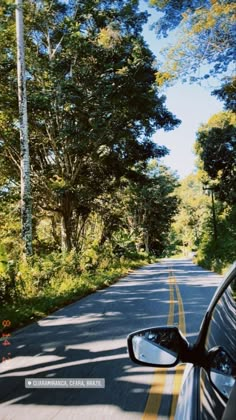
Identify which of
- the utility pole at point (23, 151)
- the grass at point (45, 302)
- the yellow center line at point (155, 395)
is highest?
the utility pole at point (23, 151)

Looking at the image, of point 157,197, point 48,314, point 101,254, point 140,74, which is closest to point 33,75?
point 140,74

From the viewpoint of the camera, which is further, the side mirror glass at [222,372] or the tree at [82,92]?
the tree at [82,92]

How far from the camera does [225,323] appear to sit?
169 cm

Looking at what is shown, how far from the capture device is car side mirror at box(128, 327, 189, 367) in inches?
74.2

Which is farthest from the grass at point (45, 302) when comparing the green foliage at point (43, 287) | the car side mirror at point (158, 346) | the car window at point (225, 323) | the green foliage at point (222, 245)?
the green foliage at point (222, 245)

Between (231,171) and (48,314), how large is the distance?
22.0 m

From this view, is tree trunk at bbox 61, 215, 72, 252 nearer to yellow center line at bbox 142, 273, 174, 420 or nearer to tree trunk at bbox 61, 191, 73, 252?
tree trunk at bbox 61, 191, 73, 252

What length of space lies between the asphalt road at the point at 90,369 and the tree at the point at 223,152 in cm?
2004

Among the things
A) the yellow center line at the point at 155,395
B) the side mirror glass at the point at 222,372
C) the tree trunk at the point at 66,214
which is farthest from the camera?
the tree trunk at the point at 66,214

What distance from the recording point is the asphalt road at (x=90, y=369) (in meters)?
3.91

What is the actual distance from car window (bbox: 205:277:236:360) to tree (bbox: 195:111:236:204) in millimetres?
27183

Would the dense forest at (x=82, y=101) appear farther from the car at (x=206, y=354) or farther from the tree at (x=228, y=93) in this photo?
the car at (x=206, y=354)

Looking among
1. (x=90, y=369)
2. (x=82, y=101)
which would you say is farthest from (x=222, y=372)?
(x=82, y=101)

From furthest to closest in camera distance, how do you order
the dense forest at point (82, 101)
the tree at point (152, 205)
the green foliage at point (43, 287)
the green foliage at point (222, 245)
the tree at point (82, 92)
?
the tree at point (152, 205) → the green foliage at point (222, 245) → the tree at point (82, 92) → the dense forest at point (82, 101) → the green foliage at point (43, 287)
